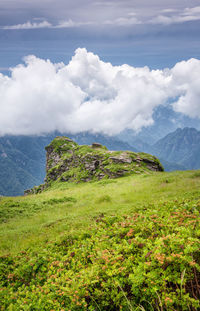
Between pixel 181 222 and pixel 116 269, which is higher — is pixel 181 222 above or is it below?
above

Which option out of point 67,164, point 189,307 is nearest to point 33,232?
point 189,307

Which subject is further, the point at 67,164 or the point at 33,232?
the point at 67,164

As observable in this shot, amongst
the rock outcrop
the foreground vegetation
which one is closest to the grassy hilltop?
the foreground vegetation

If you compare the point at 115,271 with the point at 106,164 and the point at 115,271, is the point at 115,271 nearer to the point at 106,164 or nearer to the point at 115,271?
the point at 115,271

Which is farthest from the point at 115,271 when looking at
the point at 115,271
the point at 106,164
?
the point at 106,164

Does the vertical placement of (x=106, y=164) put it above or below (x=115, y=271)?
above

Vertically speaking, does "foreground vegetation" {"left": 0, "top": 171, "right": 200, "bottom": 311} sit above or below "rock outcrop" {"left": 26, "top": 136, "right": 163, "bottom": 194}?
below

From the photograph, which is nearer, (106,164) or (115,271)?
(115,271)

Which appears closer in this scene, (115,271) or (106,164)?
(115,271)

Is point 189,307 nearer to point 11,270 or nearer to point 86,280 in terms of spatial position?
point 86,280

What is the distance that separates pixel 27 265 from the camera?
27.1 ft

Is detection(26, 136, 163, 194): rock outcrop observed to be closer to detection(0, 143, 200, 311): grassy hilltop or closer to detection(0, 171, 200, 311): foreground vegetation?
detection(0, 171, 200, 311): foreground vegetation

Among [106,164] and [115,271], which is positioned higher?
[106,164]

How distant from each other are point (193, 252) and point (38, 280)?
5.61 meters
